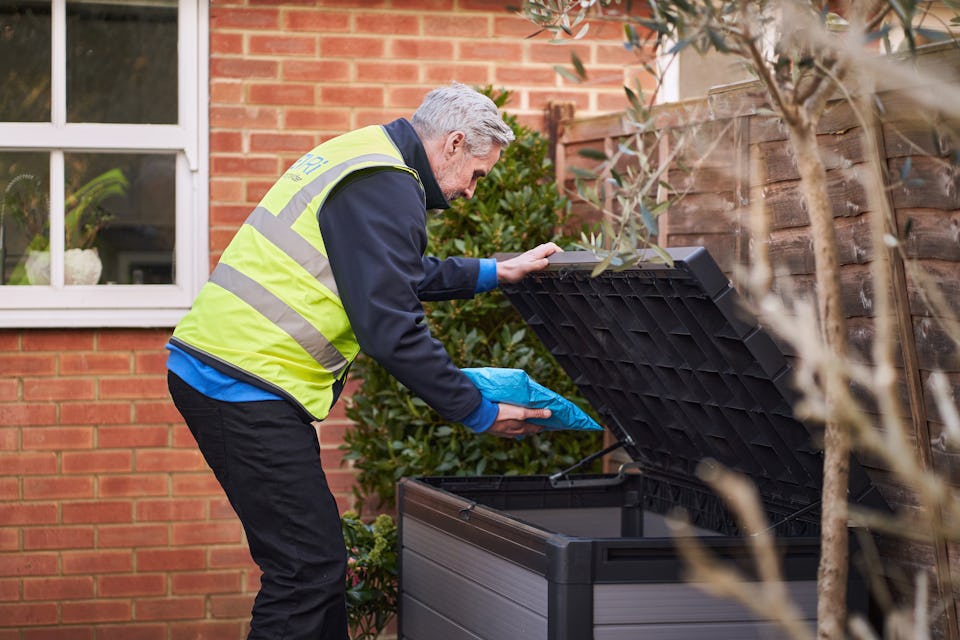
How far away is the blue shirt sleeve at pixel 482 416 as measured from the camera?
3070mm

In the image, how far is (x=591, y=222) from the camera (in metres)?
4.70

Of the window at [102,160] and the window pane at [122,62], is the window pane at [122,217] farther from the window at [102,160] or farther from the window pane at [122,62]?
the window pane at [122,62]

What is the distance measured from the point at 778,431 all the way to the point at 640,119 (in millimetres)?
933

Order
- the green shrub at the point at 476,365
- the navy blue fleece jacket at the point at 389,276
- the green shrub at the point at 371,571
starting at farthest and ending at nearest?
the green shrub at the point at 476,365 < the green shrub at the point at 371,571 < the navy blue fleece jacket at the point at 389,276

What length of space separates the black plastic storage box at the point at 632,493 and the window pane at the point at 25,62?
7.43 feet

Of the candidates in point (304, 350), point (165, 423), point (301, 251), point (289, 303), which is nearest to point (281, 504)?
point (304, 350)

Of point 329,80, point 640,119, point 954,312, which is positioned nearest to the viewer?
point 640,119

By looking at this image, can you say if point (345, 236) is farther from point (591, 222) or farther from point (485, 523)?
point (591, 222)

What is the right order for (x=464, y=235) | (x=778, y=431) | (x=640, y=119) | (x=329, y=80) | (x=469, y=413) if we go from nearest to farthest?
(x=640, y=119) → (x=778, y=431) → (x=469, y=413) → (x=464, y=235) → (x=329, y=80)

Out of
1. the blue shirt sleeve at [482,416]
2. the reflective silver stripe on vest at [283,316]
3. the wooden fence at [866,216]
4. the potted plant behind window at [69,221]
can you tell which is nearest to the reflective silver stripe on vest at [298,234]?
the reflective silver stripe on vest at [283,316]

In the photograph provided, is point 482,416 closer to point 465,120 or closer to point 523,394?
point 523,394

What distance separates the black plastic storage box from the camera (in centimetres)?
251

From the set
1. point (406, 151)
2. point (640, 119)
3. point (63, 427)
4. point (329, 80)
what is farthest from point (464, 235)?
point (640, 119)

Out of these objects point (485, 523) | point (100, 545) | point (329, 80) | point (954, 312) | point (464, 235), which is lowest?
point (100, 545)
